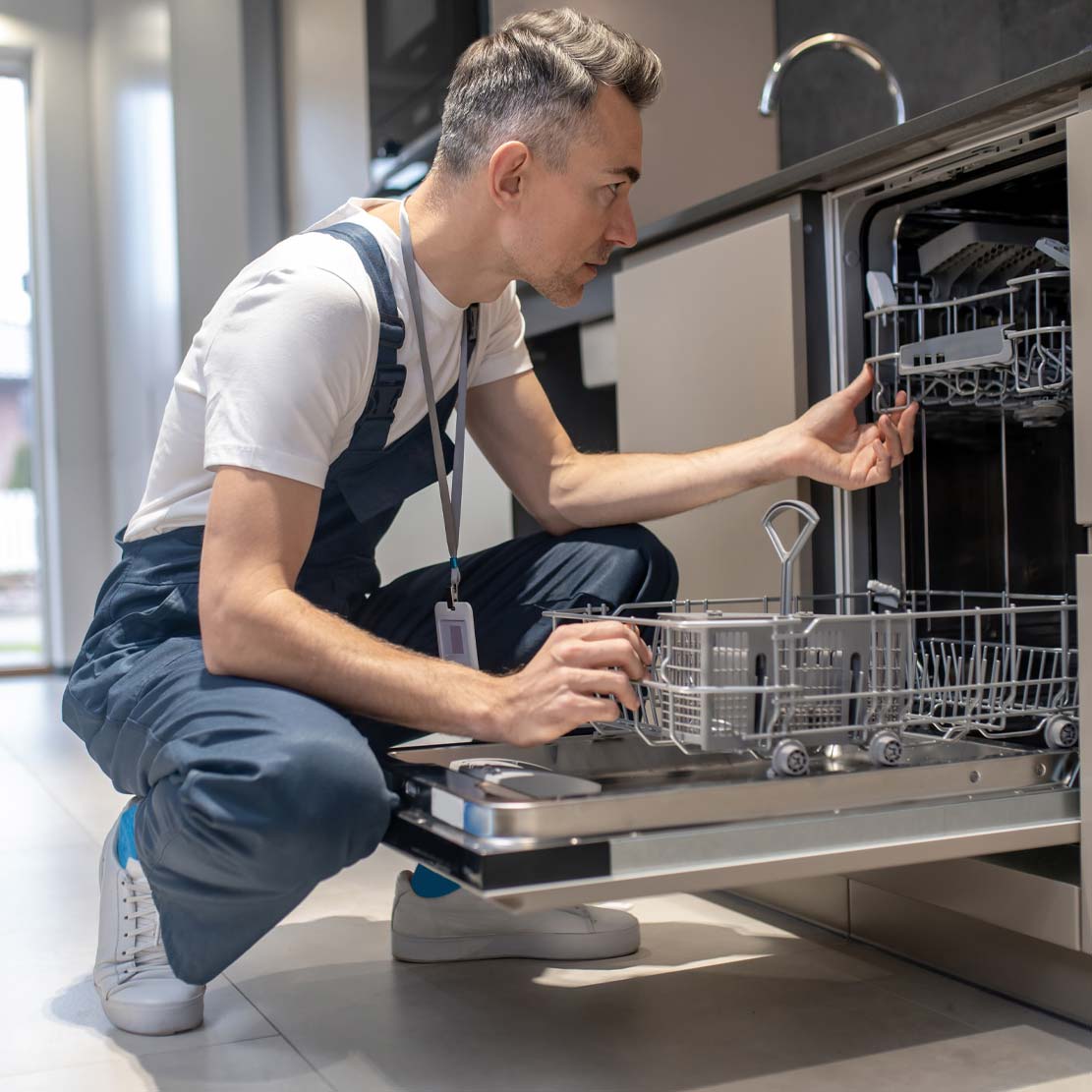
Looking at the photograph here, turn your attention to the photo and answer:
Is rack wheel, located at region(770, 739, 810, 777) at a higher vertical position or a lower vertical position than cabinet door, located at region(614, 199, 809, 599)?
lower

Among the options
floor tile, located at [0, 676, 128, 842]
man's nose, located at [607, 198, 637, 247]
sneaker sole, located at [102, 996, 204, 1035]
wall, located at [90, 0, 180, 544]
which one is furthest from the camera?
wall, located at [90, 0, 180, 544]

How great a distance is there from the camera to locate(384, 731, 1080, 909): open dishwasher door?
3.21 ft

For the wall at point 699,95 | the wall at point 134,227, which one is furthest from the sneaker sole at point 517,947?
the wall at point 134,227

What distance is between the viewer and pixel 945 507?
5.41ft

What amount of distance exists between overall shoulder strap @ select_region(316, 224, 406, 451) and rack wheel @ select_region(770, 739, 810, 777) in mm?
554

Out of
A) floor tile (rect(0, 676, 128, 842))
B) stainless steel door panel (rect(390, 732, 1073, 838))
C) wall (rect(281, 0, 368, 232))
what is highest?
wall (rect(281, 0, 368, 232))

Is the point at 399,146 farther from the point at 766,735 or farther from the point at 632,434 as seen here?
the point at 766,735

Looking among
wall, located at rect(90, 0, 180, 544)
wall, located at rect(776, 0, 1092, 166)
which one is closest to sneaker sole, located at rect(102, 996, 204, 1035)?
wall, located at rect(776, 0, 1092, 166)

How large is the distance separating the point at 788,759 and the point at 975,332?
52cm

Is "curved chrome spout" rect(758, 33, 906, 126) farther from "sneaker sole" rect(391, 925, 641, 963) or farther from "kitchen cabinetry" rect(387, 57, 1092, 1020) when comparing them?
"sneaker sole" rect(391, 925, 641, 963)

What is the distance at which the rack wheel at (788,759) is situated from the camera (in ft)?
3.55

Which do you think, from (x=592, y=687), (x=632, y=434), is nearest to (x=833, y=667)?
(x=592, y=687)

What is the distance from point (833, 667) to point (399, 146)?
7.64 feet

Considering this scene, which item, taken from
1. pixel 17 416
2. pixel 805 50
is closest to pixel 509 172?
pixel 805 50
